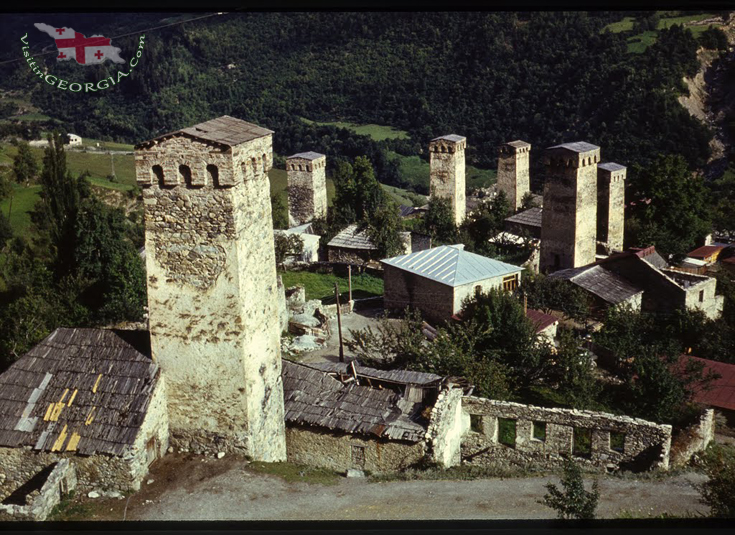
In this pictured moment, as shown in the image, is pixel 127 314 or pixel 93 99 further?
pixel 93 99

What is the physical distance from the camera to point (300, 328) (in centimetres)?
1881

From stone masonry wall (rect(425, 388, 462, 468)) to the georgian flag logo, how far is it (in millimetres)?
6845

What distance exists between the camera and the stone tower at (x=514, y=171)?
31.0 metres

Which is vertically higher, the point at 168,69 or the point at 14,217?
the point at 168,69

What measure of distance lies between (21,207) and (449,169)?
16.5 m

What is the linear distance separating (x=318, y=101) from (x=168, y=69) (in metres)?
5.70

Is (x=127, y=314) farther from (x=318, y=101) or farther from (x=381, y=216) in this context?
(x=318, y=101)

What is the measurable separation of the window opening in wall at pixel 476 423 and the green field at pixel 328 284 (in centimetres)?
1009

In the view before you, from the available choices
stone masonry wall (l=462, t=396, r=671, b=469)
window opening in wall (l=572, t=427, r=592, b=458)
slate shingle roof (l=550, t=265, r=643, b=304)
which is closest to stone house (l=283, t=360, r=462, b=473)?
stone masonry wall (l=462, t=396, r=671, b=469)

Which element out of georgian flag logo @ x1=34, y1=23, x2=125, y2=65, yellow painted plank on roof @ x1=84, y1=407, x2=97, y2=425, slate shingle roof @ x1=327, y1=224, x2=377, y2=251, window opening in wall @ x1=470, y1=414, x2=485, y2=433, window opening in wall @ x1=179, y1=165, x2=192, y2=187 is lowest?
slate shingle roof @ x1=327, y1=224, x2=377, y2=251

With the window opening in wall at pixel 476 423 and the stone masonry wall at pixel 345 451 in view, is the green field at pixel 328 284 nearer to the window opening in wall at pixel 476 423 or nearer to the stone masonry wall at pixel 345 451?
the window opening in wall at pixel 476 423

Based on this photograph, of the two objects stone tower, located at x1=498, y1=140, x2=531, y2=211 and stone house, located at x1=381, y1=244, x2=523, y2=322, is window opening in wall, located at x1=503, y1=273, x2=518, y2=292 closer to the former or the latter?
stone house, located at x1=381, y1=244, x2=523, y2=322

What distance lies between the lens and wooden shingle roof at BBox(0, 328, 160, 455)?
9523mm

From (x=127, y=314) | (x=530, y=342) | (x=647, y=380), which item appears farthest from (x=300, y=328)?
(x=647, y=380)
